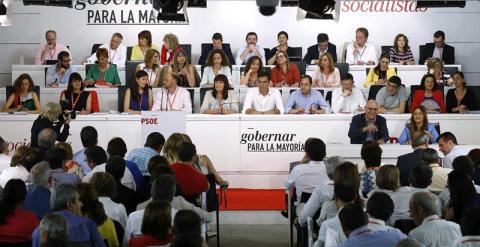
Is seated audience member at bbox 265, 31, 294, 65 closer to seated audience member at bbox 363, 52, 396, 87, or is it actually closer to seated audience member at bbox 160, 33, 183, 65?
seated audience member at bbox 160, 33, 183, 65

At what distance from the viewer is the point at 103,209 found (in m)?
7.06

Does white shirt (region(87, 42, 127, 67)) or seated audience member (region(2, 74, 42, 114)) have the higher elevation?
white shirt (region(87, 42, 127, 67))

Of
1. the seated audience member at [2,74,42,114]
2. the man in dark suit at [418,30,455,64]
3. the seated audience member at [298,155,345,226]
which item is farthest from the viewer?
the man in dark suit at [418,30,455,64]

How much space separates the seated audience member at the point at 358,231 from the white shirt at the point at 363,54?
11308mm

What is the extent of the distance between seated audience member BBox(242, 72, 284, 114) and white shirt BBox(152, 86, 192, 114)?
815mm

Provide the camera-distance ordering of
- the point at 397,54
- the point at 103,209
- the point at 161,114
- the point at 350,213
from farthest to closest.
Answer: the point at 397,54, the point at 161,114, the point at 103,209, the point at 350,213

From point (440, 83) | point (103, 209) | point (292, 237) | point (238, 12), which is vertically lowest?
point (292, 237)

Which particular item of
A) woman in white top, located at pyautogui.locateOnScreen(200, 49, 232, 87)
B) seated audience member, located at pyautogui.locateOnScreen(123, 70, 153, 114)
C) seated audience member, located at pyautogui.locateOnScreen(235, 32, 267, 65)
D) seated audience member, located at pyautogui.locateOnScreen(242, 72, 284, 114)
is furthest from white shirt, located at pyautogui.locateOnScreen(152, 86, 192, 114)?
seated audience member, located at pyautogui.locateOnScreen(235, 32, 267, 65)

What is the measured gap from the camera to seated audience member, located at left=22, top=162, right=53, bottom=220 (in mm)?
7738

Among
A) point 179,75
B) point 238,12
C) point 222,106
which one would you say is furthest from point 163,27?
point 222,106

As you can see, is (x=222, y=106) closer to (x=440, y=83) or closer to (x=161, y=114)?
(x=161, y=114)

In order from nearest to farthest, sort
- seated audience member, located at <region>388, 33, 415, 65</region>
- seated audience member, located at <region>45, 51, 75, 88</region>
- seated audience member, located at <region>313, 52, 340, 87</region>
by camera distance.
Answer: seated audience member, located at <region>313, 52, 340, 87</region> → seated audience member, located at <region>45, 51, 75, 88</region> → seated audience member, located at <region>388, 33, 415, 65</region>

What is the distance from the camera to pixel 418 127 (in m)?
12.2

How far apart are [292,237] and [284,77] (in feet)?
17.1
